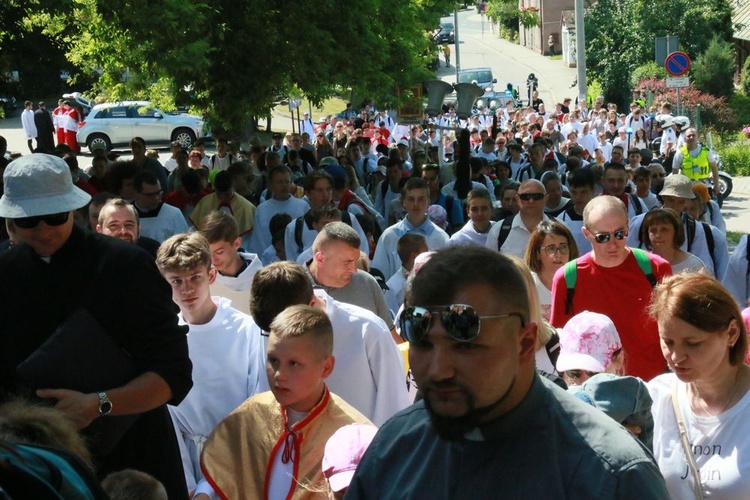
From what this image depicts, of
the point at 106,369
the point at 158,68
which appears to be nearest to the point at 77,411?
the point at 106,369

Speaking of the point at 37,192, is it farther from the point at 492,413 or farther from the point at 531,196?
the point at 531,196

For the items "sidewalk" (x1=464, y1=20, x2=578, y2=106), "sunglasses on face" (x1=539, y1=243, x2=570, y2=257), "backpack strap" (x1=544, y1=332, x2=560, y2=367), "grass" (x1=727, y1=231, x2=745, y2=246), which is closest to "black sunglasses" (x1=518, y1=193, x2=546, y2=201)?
"sunglasses on face" (x1=539, y1=243, x2=570, y2=257)

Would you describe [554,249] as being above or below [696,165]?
above

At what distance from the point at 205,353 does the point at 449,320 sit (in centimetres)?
320

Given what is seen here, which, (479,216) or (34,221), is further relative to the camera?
(479,216)

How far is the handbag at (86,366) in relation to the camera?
12.7ft

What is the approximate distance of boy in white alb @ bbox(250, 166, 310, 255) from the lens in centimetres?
1152

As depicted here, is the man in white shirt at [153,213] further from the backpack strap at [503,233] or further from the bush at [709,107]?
the bush at [709,107]

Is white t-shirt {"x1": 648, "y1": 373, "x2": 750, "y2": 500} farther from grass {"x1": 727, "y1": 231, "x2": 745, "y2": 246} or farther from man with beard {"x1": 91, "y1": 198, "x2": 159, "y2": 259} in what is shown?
grass {"x1": 727, "y1": 231, "x2": 745, "y2": 246}

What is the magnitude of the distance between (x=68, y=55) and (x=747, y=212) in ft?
48.5

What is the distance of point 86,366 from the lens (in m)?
3.95

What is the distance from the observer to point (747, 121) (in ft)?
138

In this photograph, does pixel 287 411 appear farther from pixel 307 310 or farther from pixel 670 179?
pixel 670 179

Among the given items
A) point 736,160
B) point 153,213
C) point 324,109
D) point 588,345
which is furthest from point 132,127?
point 588,345
